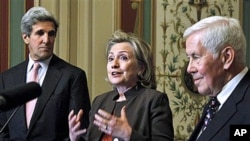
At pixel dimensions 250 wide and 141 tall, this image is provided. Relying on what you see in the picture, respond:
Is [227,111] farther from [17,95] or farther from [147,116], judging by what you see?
[17,95]

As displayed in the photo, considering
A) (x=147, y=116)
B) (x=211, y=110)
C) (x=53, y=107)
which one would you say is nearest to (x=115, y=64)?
(x=147, y=116)

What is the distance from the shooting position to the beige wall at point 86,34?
12.8ft

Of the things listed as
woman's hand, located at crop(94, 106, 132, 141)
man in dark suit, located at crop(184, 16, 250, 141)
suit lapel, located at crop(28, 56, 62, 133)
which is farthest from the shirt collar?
suit lapel, located at crop(28, 56, 62, 133)

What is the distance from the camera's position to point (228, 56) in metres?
2.06

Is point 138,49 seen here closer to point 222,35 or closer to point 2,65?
point 222,35

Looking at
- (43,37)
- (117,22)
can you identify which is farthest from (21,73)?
(117,22)

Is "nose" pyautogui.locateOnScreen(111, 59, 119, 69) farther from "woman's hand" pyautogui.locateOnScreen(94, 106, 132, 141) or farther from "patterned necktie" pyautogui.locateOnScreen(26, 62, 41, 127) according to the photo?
"patterned necktie" pyautogui.locateOnScreen(26, 62, 41, 127)

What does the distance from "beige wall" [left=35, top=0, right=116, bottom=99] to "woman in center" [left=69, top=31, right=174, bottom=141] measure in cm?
124

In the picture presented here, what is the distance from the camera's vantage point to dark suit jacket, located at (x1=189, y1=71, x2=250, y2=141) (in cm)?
197

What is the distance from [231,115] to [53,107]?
1.11m

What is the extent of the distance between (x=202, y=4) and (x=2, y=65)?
1.46 meters

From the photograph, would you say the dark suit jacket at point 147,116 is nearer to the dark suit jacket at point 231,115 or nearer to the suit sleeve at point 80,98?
the suit sleeve at point 80,98

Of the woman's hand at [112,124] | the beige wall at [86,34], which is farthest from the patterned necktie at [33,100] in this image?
the beige wall at [86,34]

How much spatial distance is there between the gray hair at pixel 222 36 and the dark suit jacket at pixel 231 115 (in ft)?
0.33
